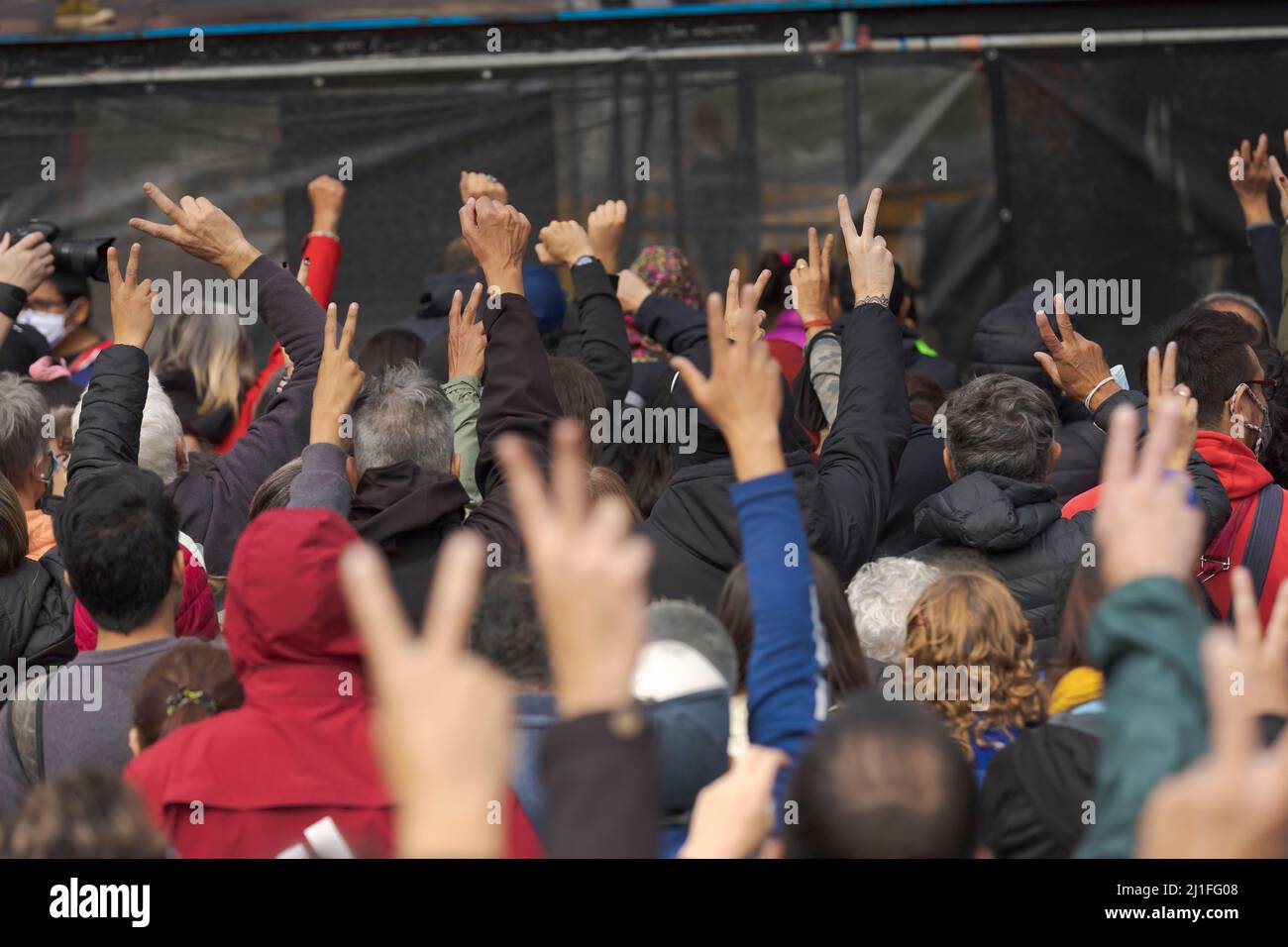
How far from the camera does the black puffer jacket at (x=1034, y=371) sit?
3.88 metres

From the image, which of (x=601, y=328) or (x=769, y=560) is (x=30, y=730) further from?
(x=601, y=328)

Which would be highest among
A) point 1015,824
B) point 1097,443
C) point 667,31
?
point 667,31

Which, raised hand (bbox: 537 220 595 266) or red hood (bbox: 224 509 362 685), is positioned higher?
raised hand (bbox: 537 220 595 266)

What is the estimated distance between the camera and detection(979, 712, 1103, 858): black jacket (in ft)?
6.77

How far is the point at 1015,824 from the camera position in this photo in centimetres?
209

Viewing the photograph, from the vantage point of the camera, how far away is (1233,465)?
3262mm

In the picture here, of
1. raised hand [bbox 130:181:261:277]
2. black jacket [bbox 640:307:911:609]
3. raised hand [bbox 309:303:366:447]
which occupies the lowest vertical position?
black jacket [bbox 640:307:911:609]

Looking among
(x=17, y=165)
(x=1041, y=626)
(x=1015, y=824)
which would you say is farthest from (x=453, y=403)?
(x=17, y=165)

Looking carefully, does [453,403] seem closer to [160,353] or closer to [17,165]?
[160,353]

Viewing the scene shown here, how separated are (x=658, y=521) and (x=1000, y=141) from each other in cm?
308

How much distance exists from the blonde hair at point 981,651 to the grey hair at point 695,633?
525mm
